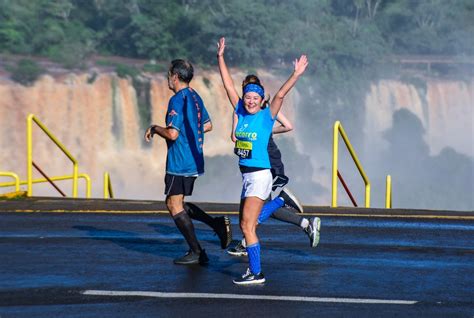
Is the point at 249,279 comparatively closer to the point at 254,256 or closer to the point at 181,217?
the point at 254,256

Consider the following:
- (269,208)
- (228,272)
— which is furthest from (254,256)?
(269,208)

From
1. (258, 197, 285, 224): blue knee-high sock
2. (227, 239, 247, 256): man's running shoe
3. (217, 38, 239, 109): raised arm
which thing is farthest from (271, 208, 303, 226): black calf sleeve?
(217, 38, 239, 109): raised arm

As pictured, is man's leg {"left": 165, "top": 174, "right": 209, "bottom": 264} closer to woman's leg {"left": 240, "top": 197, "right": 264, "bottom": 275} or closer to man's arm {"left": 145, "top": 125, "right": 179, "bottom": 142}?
man's arm {"left": 145, "top": 125, "right": 179, "bottom": 142}

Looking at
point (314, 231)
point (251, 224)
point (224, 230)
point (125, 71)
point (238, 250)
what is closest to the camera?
point (251, 224)

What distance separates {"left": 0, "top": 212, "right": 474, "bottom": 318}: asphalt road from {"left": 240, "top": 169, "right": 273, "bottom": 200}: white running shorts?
731 millimetres

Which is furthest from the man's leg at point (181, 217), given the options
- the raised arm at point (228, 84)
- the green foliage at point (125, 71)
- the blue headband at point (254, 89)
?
the green foliage at point (125, 71)

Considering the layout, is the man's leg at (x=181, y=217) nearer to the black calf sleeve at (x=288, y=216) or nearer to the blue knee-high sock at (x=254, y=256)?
the blue knee-high sock at (x=254, y=256)

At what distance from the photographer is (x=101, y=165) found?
192ft

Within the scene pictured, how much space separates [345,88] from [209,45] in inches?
385

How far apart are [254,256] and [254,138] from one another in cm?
94

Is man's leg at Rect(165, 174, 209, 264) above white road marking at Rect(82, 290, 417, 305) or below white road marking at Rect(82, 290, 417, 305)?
above

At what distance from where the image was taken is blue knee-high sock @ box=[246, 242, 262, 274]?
31.9 feet

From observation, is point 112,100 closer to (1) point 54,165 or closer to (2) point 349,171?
(1) point 54,165

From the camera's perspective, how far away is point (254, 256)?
384 inches
